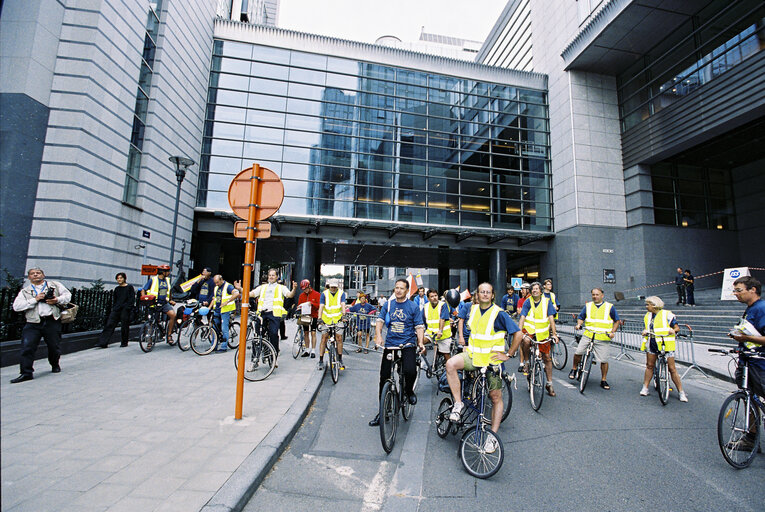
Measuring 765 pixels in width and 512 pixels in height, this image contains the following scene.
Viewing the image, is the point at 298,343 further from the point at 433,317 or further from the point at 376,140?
the point at 376,140

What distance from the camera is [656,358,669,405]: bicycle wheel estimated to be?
20.3 ft

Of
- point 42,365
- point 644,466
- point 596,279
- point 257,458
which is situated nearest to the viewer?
point 257,458

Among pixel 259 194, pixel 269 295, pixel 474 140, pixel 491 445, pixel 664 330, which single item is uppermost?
pixel 474 140

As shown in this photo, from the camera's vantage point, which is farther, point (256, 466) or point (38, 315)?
point (38, 315)

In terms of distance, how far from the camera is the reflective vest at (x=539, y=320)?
6.87m

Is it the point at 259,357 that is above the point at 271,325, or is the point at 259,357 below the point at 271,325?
below

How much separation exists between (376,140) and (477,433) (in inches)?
932

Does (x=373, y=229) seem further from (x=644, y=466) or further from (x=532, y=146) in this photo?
(x=644, y=466)

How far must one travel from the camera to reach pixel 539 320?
702 cm

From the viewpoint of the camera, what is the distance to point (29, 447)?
11.7ft

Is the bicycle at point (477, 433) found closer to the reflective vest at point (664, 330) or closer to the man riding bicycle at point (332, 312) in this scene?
the man riding bicycle at point (332, 312)

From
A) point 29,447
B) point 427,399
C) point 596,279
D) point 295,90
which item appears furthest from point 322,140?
point 29,447

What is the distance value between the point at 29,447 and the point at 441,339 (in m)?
6.35

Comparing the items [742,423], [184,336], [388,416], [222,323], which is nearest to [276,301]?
[222,323]
